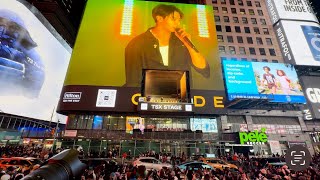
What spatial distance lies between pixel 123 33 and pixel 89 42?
190 inches

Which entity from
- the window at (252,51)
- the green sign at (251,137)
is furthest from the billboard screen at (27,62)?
the window at (252,51)

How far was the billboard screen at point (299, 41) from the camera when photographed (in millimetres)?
37719

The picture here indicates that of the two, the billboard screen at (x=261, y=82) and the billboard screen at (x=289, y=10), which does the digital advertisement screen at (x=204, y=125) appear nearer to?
the billboard screen at (x=261, y=82)

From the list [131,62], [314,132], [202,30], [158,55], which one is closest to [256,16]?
[202,30]

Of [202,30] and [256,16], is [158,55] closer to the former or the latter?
[202,30]

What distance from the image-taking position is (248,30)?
43.8 meters

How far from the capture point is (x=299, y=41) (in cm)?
3916

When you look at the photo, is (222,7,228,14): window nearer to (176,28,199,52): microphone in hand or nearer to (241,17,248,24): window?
(241,17,248,24): window

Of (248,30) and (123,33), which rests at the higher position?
(248,30)

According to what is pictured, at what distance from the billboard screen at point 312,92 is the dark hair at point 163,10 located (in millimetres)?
28201

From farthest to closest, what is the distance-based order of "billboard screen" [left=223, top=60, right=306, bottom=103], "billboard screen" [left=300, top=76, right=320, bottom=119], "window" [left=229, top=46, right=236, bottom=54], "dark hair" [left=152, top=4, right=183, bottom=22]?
"window" [left=229, top=46, right=236, bottom=54] < "billboard screen" [left=300, top=76, right=320, bottom=119] < "billboard screen" [left=223, top=60, right=306, bottom=103] < "dark hair" [left=152, top=4, right=183, bottom=22]

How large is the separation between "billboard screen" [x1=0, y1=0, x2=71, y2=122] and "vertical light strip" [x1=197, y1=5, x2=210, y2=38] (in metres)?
29.5

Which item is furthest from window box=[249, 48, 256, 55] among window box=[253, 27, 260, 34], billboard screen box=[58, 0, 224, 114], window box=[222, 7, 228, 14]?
billboard screen box=[58, 0, 224, 114]

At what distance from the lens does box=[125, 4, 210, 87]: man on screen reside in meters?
26.3
